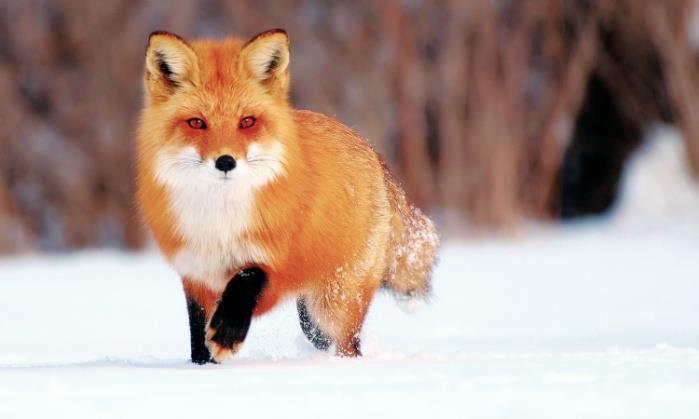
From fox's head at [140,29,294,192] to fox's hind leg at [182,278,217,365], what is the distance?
44 cm

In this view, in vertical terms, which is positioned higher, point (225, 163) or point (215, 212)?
point (225, 163)

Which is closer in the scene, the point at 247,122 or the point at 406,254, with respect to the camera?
the point at 247,122

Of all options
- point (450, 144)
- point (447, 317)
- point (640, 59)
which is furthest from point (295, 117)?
point (640, 59)

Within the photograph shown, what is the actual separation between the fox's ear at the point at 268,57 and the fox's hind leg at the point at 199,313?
850 mm

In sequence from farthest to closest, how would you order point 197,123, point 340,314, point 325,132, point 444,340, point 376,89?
point 376,89
point 444,340
point 325,132
point 340,314
point 197,123

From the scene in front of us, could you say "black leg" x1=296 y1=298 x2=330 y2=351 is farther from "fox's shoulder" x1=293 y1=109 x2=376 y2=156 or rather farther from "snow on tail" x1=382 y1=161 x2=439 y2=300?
"fox's shoulder" x1=293 y1=109 x2=376 y2=156

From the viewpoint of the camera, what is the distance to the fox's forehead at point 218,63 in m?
4.26

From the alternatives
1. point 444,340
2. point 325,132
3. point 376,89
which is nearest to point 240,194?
point 325,132

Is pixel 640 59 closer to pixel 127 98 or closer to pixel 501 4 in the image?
pixel 501 4

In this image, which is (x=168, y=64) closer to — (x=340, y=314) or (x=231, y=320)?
(x=231, y=320)

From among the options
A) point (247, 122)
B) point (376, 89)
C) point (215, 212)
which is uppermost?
point (247, 122)

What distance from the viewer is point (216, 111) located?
416 cm

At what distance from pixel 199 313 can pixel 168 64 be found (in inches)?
38.3

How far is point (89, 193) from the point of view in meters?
11.0
